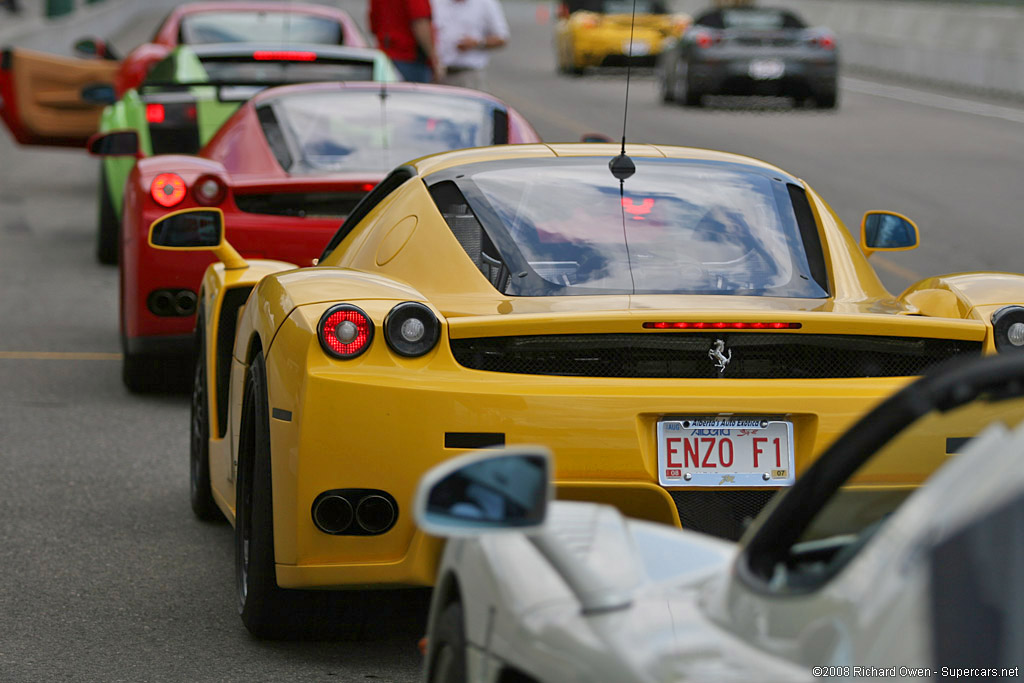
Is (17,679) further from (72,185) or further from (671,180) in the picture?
(72,185)

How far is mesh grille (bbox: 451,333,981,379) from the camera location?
4445mm

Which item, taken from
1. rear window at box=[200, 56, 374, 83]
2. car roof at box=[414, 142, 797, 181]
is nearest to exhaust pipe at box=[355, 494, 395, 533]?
car roof at box=[414, 142, 797, 181]

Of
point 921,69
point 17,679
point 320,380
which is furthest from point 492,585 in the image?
point 921,69

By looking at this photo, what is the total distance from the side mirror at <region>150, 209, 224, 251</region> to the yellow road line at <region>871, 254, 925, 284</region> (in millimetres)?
7064

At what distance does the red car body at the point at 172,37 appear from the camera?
14.6m

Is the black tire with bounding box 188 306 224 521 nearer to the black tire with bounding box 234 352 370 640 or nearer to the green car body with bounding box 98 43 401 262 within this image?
the black tire with bounding box 234 352 370 640

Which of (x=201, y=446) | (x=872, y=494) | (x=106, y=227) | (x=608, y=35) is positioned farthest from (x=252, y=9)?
(x=608, y=35)

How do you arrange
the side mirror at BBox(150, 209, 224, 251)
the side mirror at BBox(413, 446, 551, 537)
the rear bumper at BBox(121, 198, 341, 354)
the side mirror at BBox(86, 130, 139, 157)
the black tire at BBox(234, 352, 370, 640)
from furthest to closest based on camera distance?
the side mirror at BBox(86, 130, 139, 157) → the rear bumper at BBox(121, 198, 341, 354) → the side mirror at BBox(150, 209, 224, 251) → the black tire at BBox(234, 352, 370, 640) → the side mirror at BBox(413, 446, 551, 537)

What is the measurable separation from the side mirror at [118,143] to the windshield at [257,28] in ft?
18.5

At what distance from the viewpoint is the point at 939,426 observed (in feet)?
7.90

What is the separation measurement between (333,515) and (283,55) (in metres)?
7.45

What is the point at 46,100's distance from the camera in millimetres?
15367

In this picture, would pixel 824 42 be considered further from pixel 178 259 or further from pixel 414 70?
pixel 178 259

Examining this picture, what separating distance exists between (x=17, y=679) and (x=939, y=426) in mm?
2798
